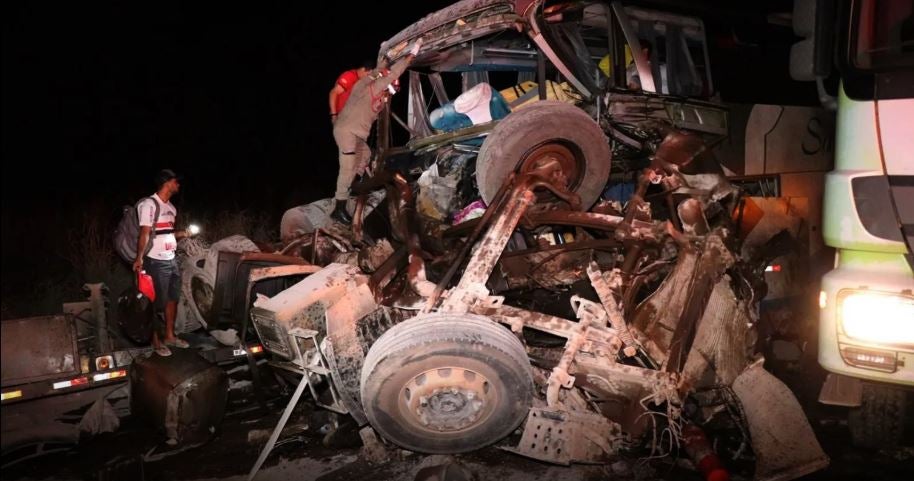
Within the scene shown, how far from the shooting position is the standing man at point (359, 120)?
5.40 metres

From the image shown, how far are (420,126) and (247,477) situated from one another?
422 centimetres

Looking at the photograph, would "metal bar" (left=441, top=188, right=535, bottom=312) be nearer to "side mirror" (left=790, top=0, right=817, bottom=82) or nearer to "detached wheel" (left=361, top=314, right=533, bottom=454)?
"detached wheel" (left=361, top=314, right=533, bottom=454)

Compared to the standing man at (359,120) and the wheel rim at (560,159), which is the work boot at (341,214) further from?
the wheel rim at (560,159)

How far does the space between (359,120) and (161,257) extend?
2144 millimetres

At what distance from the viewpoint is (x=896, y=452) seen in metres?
3.43

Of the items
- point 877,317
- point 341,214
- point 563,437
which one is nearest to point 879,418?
point 877,317

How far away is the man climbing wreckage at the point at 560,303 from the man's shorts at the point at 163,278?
3.87ft

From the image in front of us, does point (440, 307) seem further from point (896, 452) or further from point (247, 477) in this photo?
point (896, 452)

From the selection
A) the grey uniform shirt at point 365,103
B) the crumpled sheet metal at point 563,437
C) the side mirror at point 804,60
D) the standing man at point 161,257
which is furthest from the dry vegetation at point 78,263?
the side mirror at point 804,60

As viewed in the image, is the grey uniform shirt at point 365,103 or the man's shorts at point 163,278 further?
the grey uniform shirt at point 365,103

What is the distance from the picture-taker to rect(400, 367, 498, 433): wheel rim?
3.05 meters

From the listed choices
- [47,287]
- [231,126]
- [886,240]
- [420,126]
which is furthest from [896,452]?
[231,126]

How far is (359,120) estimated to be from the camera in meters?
5.65

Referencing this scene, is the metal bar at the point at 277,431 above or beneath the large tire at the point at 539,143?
beneath
